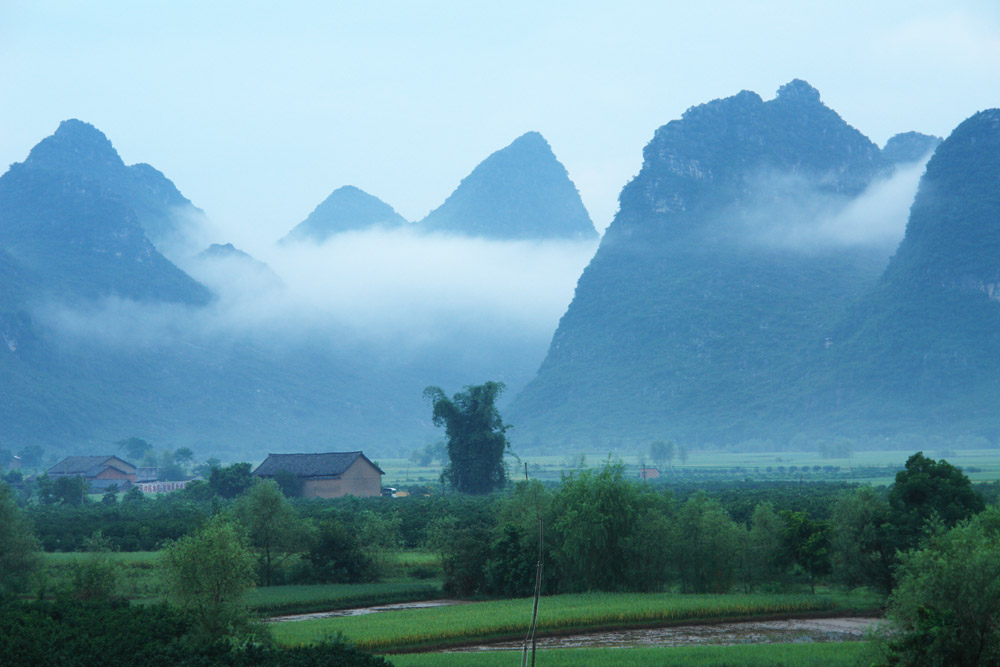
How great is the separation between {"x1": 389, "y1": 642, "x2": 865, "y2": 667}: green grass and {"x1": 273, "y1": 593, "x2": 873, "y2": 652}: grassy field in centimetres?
287

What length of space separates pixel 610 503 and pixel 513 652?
1864 cm

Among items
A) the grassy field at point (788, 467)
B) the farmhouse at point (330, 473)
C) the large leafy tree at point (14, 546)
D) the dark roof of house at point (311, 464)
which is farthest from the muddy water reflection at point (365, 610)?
the grassy field at point (788, 467)

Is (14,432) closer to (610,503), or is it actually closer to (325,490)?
(325,490)

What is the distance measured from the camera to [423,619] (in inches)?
1681

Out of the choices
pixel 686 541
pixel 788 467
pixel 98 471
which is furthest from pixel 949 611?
pixel 788 467

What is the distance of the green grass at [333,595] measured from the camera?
1895 inches

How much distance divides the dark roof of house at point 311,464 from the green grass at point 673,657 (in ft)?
224

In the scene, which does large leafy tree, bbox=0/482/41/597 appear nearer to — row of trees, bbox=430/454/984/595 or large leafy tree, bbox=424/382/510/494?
row of trees, bbox=430/454/984/595

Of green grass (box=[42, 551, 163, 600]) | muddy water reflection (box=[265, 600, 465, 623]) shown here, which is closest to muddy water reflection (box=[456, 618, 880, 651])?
muddy water reflection (box=[265, 600, 465, 623])

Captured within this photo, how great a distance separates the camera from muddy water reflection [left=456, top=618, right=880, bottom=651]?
38500 millimetres

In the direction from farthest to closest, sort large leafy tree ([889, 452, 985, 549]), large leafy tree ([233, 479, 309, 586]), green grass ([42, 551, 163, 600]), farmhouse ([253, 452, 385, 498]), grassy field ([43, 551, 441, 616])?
farmhouse ([253, 452, 385, 498]) → large leafy tree ([233, 479, 309, 586]) → green grass ([42, 551, 163, 600]) → grassy field ([43, 551, 441, 616]) → large leafy tree ([889, 452, 985, 549])

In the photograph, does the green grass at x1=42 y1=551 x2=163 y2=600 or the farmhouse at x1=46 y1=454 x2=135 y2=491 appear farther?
the farmhouse at x1=46 y1=454 x2=135 y2=491

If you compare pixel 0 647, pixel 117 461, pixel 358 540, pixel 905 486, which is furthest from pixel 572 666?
pixel 117 461

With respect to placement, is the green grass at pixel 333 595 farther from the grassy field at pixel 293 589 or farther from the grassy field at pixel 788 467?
the grassy field at pixel 788 467
